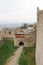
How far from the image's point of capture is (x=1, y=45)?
72.0ft

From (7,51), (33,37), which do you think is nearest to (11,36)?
(33,37)

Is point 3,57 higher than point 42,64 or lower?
lower

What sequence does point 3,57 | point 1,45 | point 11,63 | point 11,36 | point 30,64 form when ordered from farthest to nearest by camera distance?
point 11,36 → point 1,45 → point 3,57 → point 11,63 → point 30,64

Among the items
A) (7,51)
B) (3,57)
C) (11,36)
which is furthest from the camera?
(11,36)

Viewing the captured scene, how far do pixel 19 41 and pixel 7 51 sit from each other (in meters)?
3.92

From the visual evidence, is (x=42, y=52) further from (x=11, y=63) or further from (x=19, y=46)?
(x=19, y=46)

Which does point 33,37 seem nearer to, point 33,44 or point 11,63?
point 33,44

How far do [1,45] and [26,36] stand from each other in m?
3.29

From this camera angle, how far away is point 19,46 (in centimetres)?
2308

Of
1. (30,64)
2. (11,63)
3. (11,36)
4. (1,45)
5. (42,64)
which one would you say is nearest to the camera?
(42,64)

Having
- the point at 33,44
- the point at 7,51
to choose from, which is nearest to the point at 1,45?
the point at 7,51

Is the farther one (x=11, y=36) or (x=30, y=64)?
(x=11, y=36)

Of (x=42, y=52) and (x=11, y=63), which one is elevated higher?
(x=42, y=52)

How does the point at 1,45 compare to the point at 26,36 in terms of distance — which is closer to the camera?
the point at 1,45
